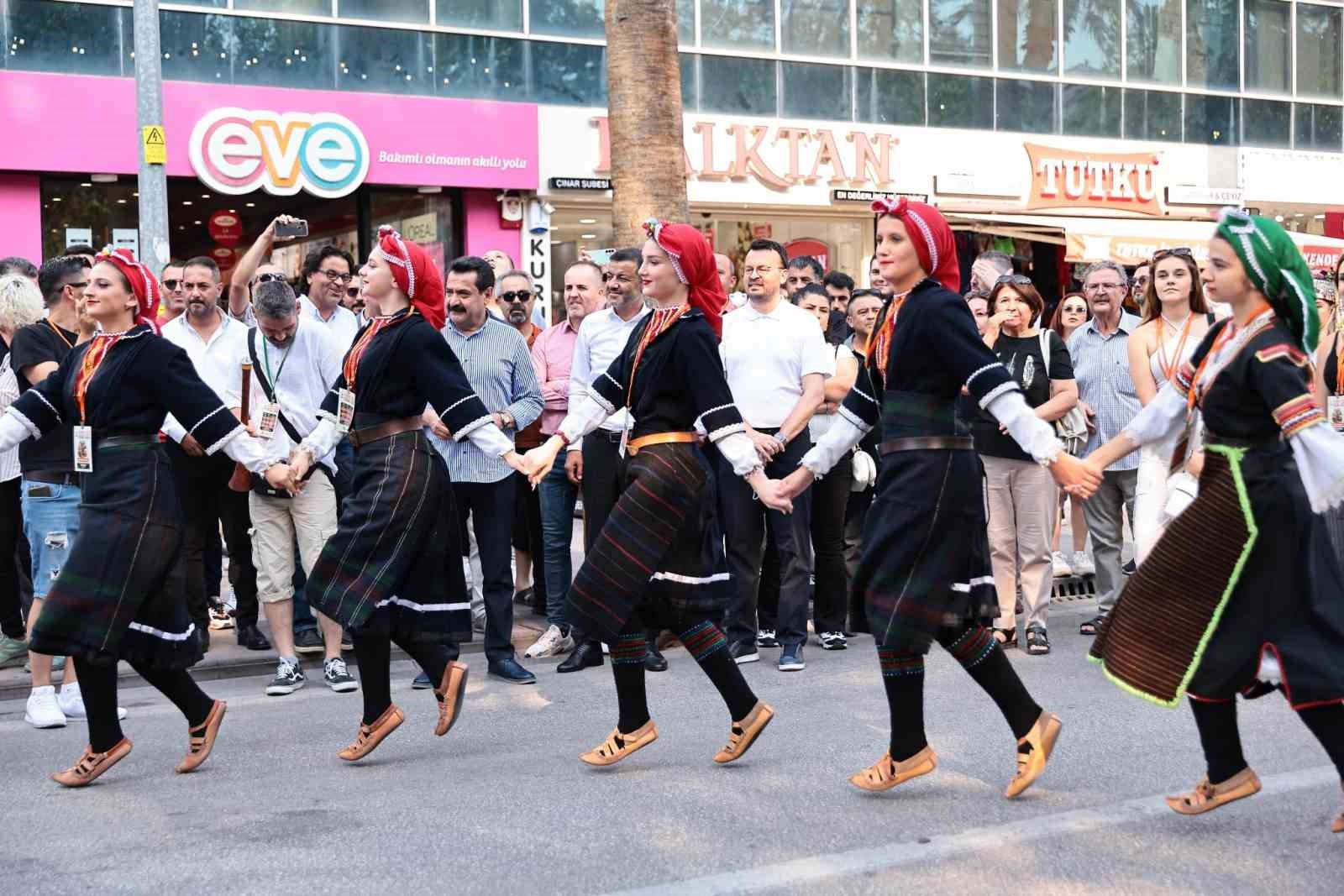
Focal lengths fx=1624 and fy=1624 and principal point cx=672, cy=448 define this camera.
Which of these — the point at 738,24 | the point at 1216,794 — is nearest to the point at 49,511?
the point at 1216,794

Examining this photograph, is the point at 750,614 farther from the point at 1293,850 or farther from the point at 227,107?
the point at 227,107

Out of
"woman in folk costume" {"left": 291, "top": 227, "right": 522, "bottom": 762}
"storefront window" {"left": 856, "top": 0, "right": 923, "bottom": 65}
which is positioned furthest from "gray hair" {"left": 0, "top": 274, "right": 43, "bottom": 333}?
"storefront window" {"left": 856, "top": 0, "right": 923, "bottom": 65}

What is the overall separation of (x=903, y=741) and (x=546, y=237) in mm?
15085

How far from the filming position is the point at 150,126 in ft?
40.0

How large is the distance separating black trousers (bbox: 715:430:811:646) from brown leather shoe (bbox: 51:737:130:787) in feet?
10.6

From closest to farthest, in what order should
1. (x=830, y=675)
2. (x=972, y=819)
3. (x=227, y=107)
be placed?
(x=972, y=819)
(x=830, y=675)
(x=227, y=107)

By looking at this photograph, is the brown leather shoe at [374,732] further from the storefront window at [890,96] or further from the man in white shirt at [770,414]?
the storefront window at [890,96]

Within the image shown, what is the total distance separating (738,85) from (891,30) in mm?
2697

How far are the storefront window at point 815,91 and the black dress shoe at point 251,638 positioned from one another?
13980 mm

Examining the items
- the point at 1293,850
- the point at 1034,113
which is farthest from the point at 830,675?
the point at 1034,113

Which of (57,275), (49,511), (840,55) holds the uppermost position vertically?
(840,55)

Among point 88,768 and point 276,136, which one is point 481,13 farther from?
point 88,768

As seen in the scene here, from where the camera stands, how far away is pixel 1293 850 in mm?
4664

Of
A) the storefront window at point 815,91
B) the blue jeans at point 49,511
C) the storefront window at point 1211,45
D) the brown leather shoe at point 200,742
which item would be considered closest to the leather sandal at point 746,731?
the brown leather shoe at point 200,742
